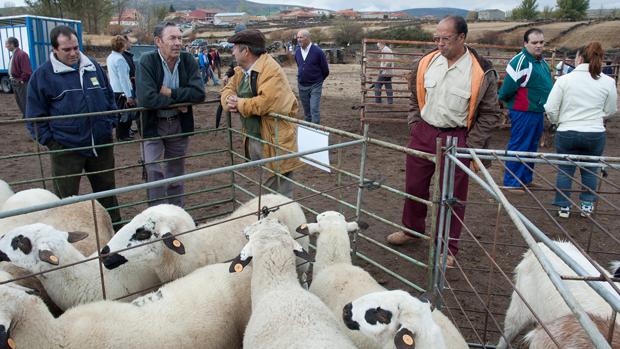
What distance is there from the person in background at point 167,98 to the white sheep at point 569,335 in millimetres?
3264

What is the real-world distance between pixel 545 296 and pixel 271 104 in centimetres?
282

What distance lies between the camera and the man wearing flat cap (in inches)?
174

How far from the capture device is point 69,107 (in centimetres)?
432

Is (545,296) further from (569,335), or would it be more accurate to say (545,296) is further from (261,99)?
(261,99)

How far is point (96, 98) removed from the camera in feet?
14.6

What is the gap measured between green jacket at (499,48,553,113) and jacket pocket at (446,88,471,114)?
8.78 ft

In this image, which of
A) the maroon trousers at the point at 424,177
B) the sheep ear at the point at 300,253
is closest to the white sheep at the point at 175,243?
the sheep ear at the point at 300,253

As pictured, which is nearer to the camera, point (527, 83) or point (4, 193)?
point (4, 193)

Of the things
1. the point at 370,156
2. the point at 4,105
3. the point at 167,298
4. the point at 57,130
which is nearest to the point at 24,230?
the point at 167,298

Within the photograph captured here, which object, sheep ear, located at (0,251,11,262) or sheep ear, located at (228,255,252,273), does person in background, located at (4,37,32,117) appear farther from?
sheep ear, located at (228,255,252,273)

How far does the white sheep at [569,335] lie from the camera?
7.10ft

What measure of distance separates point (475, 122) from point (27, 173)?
6.69 m

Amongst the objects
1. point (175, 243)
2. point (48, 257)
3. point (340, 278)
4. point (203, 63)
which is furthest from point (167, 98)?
point (203, 63)

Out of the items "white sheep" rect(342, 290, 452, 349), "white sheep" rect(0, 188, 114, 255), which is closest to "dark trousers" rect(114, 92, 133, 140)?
"white sheep" rect(0, 188, 114, 255)
